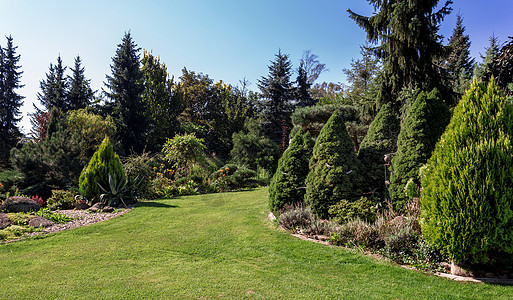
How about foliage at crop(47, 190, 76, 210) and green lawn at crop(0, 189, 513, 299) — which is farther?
foliage at crop(47, 190, 76, 210)

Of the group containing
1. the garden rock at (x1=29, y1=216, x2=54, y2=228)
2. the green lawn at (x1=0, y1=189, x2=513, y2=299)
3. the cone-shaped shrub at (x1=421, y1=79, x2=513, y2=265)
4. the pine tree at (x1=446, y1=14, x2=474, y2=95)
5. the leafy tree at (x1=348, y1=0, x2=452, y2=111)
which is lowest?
the green lawn at (x1=0, y1=189, x2=513, y2=299)

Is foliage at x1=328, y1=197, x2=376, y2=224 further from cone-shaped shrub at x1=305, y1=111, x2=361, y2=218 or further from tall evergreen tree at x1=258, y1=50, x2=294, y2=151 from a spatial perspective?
tall evergreen tree at x1=258, y1=50, x2=294, y2=151

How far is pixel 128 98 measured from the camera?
797 inches

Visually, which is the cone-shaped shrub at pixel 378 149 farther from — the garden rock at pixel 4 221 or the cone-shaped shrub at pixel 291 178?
the garden rock at pixel 4 221

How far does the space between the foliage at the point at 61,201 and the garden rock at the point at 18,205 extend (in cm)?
68

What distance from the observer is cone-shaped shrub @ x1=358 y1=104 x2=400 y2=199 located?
613 centimetres

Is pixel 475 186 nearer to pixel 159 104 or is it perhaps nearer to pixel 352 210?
pixel 352 210

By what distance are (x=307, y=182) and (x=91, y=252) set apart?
4322 millimetres

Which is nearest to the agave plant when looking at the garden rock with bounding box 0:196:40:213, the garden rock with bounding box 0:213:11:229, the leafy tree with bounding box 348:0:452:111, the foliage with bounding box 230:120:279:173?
the garden rock with bounding box 0:196:40:213

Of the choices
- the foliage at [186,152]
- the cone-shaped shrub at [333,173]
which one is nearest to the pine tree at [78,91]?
the foliage at [186,152]

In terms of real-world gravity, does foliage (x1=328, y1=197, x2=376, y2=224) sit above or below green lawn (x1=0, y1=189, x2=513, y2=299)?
above

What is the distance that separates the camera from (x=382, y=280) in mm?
3605

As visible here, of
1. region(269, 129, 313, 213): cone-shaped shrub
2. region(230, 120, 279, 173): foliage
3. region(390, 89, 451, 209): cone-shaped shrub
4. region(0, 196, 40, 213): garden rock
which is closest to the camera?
region(390, 89, 451, 209): cone-shaped shrub

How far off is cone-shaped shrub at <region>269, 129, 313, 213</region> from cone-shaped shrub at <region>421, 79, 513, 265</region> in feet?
9.46
